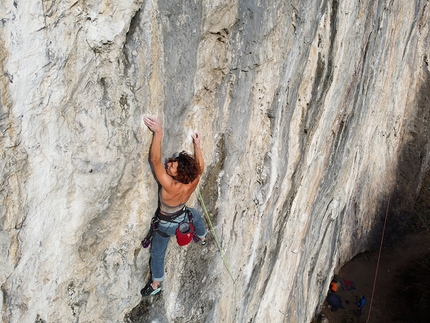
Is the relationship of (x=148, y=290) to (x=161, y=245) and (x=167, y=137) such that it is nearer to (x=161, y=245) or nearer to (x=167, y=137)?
(x=161, y=245)

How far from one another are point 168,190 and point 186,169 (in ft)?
0.90

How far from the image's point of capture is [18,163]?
9.56 ft

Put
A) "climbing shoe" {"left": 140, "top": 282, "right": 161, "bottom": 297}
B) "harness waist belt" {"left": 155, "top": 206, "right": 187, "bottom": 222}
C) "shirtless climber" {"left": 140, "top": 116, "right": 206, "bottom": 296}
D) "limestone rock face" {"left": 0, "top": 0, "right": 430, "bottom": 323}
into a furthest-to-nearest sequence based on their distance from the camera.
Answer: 1. "climbing shoe" {"left": 140, "top": 282, "right": 161, "bottom": 297}
2. "harness waist belt" {"left": 155, "top": 206, "right": 187, "bottom": 222}
3. "shirtless climber" {"left": 140, "top": 116, "right": 206, "bottom": 296}
4. "limestone rock face" {"left": 0, "top": 0, "right": 430, "bottom": 323}

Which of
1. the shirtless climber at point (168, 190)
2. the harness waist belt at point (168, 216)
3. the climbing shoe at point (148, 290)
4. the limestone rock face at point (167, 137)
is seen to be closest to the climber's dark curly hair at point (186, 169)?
the shirtless climber at point (168, 190)

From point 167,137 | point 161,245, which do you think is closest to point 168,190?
point 167,137

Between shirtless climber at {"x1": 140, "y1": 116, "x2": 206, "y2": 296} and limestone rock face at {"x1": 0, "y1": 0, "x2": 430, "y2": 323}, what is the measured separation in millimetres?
111

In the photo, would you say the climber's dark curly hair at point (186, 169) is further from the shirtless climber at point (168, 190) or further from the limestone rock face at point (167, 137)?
the limestone rock face at point (167, 137)

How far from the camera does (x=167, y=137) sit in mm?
3930

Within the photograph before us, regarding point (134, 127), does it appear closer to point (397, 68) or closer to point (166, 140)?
point (166, 140)

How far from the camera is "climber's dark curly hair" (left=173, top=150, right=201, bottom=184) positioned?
380cm

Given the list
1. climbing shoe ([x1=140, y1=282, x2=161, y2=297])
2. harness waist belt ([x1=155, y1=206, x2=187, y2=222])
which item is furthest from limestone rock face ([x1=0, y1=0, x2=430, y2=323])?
harness waist belt ([x1=155, y1=206, x2=187, y2=222])

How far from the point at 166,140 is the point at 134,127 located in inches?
18.4

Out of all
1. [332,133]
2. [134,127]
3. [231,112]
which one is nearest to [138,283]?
[134,127]

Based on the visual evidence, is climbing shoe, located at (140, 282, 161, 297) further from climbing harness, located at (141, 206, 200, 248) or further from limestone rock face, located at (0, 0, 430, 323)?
climbing harness, located at (141, 206, 200, 248)
